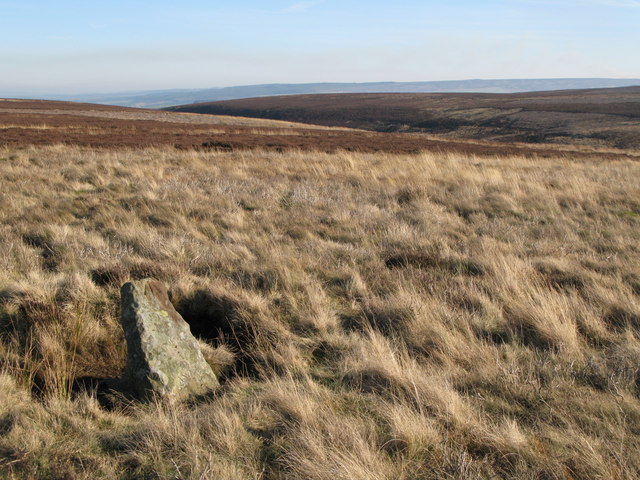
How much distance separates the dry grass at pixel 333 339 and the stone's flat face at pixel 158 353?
6.1 inches

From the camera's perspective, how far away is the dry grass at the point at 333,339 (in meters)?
2.37

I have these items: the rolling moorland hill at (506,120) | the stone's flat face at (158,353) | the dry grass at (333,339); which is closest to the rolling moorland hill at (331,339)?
the dry grass at (333,339)

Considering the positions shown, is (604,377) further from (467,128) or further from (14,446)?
(467,128)

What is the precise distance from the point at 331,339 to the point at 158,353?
4.25ft

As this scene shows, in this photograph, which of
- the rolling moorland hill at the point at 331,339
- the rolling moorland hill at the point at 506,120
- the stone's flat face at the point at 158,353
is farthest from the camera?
the rolling moorland hill at the point at 506,120

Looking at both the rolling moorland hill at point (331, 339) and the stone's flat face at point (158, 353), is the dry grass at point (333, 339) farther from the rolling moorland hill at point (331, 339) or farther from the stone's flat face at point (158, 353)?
the stone's flat face at point (158, 353)

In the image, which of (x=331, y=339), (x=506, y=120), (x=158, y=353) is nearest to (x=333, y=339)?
(x=331, y=339)

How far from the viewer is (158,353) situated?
3.09 meters

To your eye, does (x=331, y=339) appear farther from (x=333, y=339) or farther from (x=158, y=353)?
(x=158, y=353)

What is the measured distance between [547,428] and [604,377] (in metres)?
0.80

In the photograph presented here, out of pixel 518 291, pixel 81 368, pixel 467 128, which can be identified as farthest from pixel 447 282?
pixel 467 128

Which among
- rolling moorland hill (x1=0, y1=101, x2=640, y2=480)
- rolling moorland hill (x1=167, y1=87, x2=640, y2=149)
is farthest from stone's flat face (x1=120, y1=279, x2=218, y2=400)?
rolling moorland hill (x1=167, y1=87, x2=640, y2=149)

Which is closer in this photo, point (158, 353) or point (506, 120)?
point (158, 353)

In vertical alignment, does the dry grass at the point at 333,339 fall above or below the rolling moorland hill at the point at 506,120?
below
